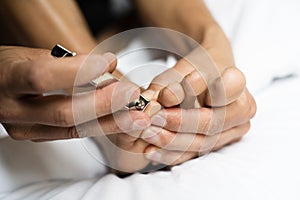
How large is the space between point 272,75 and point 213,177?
8.7 inches

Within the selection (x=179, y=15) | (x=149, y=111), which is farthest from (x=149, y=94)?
(x=179, y=15)

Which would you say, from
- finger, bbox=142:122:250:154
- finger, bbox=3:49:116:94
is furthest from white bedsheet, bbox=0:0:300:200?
finger, bbox=3:49:116:94

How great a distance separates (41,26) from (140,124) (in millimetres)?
270

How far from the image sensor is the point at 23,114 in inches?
16.1

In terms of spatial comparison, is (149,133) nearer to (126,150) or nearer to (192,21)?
(126,150)

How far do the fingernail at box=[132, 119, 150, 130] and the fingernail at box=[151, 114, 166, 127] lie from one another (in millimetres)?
30

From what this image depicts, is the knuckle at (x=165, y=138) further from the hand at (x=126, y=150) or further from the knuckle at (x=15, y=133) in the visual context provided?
the knuckle at (x=15, y=133)

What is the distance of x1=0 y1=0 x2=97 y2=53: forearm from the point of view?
60 centimetres

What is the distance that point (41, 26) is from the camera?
60 centimetres

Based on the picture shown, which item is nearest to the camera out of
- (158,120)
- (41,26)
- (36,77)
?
(36,77)

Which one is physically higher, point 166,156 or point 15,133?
point 15,133

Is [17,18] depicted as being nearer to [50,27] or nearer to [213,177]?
[50,27]

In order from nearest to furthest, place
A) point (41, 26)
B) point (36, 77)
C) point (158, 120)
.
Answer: point (36, 77), point (158, 120), point (41, 26)

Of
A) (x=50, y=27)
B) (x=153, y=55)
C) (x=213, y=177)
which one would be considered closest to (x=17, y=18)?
(x=50, y=27)
